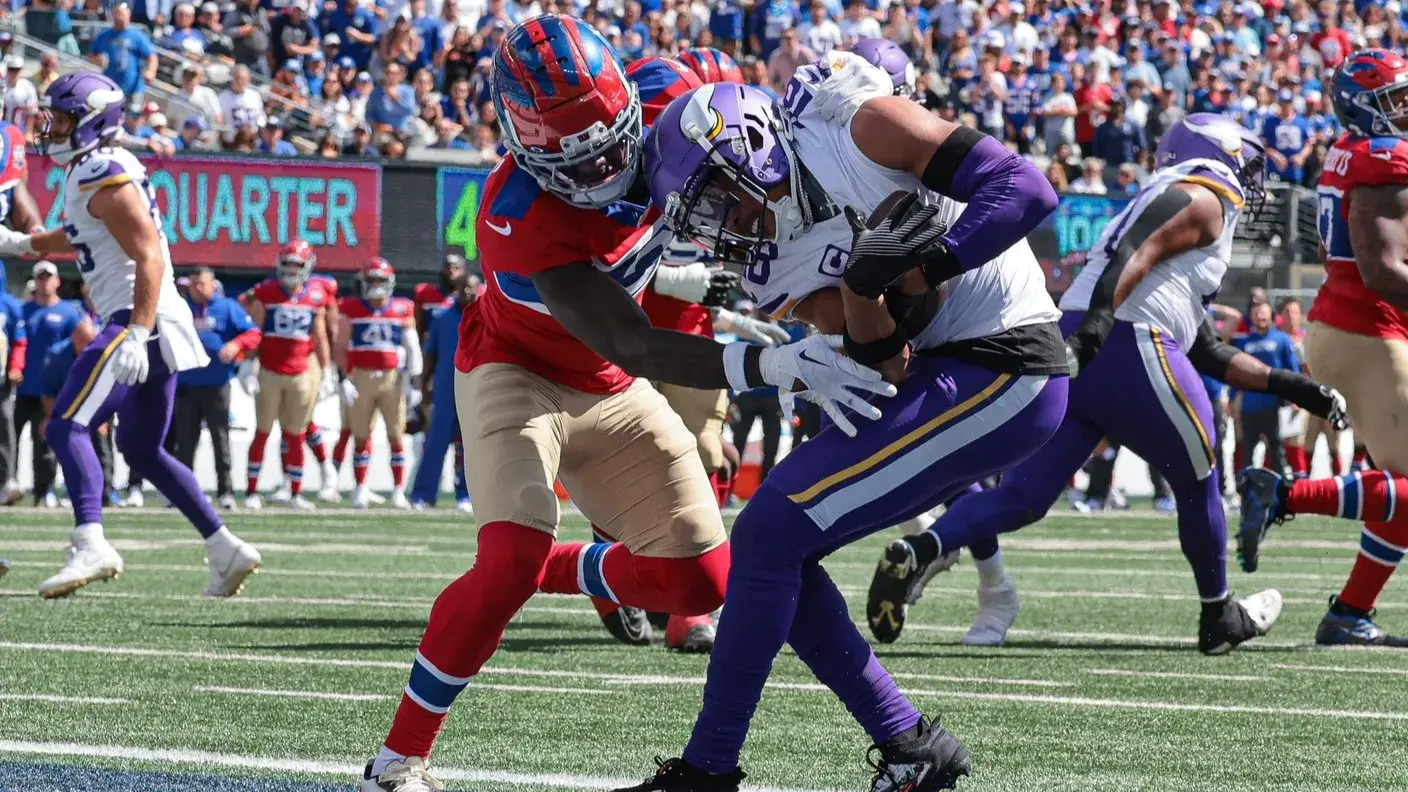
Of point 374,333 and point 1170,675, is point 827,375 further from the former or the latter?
point 374,333

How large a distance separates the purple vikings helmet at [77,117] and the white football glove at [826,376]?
196 inches

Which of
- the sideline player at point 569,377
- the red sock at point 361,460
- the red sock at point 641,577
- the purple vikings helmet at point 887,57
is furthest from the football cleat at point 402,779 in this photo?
the red sock at point 361,460

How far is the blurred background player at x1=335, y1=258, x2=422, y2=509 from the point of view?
15.4 metres

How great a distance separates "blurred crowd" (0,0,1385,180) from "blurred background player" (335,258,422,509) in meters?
2.44

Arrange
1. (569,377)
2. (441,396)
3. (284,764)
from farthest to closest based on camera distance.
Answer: (441,396)
(569,377)
(284,764)

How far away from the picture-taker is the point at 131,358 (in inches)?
292

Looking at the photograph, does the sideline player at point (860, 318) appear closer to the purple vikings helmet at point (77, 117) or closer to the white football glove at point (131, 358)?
the white football glove at point (131, 358)

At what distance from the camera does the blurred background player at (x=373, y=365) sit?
50.4 feet

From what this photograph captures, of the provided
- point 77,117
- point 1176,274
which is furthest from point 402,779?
point 77,117

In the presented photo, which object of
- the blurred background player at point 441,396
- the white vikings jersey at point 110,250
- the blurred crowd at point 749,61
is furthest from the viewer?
the blurred crowd at point 749,61

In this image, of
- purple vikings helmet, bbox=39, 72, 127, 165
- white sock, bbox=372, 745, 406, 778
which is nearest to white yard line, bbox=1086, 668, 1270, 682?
white sock, bbox=372, 745, 406, 778

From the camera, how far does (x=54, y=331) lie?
1436 cm

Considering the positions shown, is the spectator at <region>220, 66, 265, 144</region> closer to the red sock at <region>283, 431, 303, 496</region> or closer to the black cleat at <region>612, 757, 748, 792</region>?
the red sock at <region>283, 431, 303, 496</region>

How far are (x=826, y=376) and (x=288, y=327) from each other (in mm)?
11901
